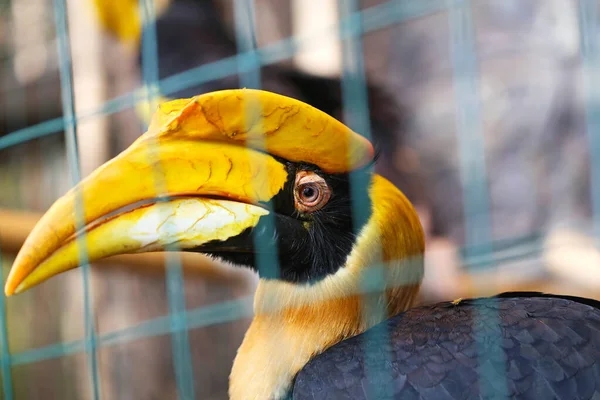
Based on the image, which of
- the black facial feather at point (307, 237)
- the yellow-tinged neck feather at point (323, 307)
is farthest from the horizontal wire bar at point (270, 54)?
the yellow-tinged neck feather at point (323, 307)

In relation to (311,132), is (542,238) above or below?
below

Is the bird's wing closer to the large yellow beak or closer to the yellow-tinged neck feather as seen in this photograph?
the yellow-tinged neck feather

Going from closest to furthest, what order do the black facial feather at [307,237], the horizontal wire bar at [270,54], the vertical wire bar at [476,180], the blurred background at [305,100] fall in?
the vertical wire bar at [476,180], the horizontal wire bar at [270,54], the black facial feather at [307,237], the blurred background at [305,100]

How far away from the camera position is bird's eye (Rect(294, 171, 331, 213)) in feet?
3.40

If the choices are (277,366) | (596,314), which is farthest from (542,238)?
(277,366)

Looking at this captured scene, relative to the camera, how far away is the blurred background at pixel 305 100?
2139 millimetres

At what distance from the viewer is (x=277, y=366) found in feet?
3.47

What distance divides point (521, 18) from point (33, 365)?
6.73 ft

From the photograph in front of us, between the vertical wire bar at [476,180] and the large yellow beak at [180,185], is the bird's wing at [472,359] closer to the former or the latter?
the vertical wire bar at [476,180]

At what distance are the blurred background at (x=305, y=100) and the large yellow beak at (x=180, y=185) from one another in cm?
88

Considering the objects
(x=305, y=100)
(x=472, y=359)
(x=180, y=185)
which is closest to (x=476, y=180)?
(x=472, y=359)

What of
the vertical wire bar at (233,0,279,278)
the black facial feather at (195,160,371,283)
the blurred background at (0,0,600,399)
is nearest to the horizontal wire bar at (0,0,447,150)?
the vertical wire bar at (233,0,279,278)

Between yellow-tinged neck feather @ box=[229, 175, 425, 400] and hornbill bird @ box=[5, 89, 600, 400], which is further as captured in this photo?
yellow-tinged neck feather @ box=[229, 175, 425, 400]

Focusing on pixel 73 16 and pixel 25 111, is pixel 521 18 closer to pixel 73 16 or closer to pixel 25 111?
pixel 73 16
